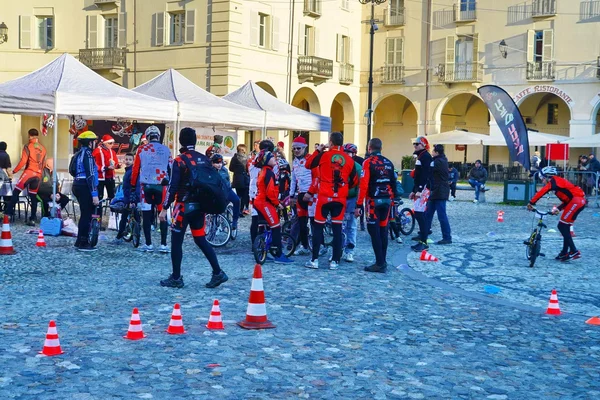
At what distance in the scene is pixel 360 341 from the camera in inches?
279

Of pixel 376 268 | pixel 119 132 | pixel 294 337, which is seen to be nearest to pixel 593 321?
pixel 294 337

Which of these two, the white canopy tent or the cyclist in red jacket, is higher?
the white canopy tent

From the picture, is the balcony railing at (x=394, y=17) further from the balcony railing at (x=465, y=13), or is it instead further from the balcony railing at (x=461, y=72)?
the balcony railing at (x=461, y=72)

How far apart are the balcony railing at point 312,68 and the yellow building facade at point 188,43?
0.14 feet

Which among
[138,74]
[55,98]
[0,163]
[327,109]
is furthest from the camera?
[327,109]

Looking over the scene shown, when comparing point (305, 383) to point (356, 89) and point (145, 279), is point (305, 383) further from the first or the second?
point (356, 89)

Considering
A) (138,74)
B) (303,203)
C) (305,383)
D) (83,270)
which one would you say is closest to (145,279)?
(83,270)

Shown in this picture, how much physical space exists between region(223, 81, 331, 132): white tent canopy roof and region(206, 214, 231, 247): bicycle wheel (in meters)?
6.92

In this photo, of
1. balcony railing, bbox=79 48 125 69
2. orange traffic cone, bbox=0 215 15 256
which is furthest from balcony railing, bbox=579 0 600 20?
orange traffic cone, bbox=0 215 15 256

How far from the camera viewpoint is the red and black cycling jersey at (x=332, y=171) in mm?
10992

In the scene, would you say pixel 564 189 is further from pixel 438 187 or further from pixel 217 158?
pixel 217 158

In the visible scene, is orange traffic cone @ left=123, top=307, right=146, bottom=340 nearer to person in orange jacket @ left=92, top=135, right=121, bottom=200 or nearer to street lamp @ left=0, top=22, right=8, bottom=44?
person in orange jacket @ left=92, top=135, right=121, bottom=200

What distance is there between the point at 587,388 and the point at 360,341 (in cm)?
195

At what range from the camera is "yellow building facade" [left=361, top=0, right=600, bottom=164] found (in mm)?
38656
